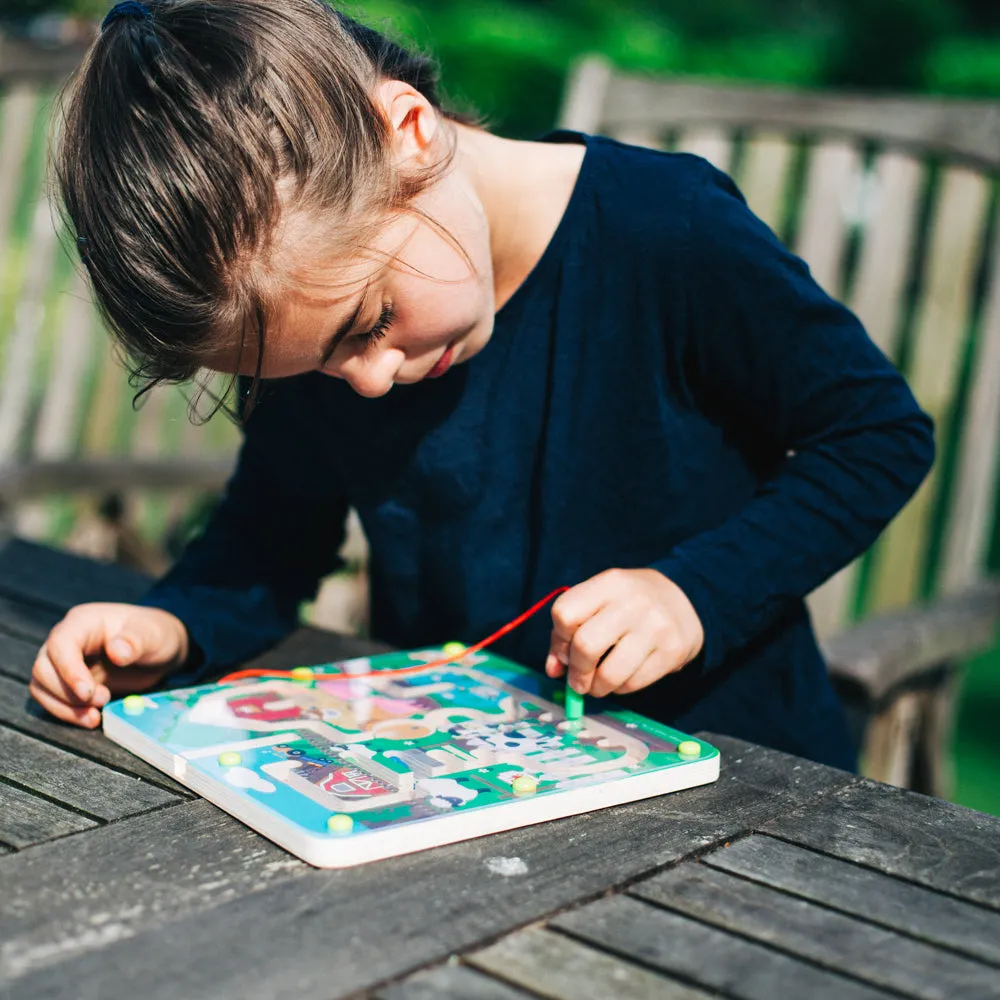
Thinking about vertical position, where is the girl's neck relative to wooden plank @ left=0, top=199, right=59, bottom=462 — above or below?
above

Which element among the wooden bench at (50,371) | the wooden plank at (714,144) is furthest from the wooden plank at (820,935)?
the wooden bench at (50,371)

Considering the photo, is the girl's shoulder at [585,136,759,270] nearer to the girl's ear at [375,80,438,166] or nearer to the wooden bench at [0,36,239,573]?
the girl's ear at [375,80,438,166]

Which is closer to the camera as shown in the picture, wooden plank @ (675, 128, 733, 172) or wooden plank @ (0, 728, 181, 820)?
wooden plank @ (0, 728, 181, 820)

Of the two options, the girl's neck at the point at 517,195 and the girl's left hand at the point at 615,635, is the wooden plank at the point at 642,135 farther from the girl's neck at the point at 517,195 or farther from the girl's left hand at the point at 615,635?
the girl's left hand at the point at 615,635

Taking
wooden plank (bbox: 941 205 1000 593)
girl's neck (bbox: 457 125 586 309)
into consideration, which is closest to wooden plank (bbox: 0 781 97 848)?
girl's neck (bbox: 457 125 586 309)

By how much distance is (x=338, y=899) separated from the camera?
626 mm

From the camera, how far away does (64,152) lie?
0.89m

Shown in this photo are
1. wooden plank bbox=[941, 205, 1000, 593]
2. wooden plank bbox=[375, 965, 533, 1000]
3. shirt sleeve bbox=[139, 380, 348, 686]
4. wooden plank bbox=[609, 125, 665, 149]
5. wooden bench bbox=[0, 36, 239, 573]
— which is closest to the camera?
wooden plank bbox=[375, 965, 533, 1000]

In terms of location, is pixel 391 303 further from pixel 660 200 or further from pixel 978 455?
pixel 978 455

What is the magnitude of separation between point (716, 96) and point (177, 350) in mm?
1217

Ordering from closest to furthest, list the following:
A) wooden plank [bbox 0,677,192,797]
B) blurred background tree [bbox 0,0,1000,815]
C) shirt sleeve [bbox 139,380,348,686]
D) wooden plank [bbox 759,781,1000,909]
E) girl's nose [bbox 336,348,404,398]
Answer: wooden plank [bbox 759,781,1000,909] < wooden plank [bbox 0,677,192,797] < girl's nose [bbox 336,348,404,398] < shirt sleeve [bbox 139,380,348,686] < blurred background tree [bbox 0,0,1000,815]

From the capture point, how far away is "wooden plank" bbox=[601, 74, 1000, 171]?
171cm

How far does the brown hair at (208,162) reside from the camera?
2.66 ft

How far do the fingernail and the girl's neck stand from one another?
43 centimetres
